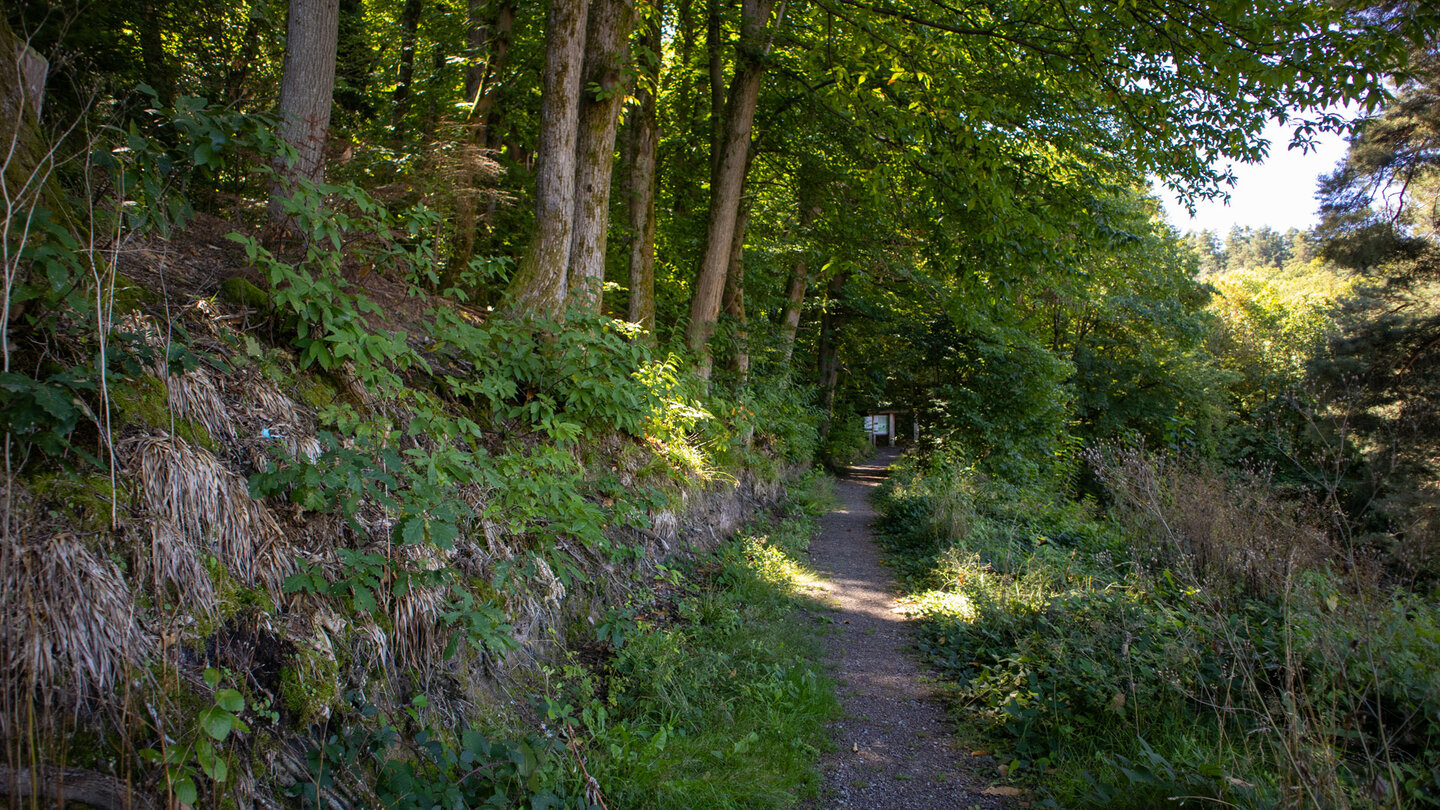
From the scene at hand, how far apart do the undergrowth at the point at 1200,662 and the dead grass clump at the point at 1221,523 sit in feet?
0.08

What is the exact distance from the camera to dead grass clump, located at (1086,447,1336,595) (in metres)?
4.76

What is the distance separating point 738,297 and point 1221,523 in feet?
27.9

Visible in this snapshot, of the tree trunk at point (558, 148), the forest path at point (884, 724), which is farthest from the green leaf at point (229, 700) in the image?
the tree trunk at point (558, 148)

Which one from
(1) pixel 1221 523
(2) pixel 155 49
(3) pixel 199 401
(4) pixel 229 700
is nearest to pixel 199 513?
(3) pixel 199 401

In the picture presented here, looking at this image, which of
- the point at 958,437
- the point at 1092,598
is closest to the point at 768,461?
the point at 958,437

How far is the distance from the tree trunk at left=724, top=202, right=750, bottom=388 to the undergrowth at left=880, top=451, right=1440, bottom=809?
601cm

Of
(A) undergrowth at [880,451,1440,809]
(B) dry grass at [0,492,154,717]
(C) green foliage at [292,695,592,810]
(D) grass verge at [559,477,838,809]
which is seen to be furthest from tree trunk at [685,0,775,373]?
(B) dry grass at [0,492,154,717]

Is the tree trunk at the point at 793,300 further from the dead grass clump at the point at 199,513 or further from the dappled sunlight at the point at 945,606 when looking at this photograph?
the dead grass clump at the point at 199,513

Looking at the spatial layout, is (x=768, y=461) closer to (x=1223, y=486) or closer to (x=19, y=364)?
(x=1223, y=486)

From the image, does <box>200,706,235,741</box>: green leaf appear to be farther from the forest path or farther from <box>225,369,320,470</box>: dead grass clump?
the forest path

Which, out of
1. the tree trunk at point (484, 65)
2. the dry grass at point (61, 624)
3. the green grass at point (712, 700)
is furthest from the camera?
the tree trunk at point (484, 65)

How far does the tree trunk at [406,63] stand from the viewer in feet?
33.2

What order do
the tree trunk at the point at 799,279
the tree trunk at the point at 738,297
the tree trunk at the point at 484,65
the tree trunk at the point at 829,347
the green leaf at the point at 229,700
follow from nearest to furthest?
1. the green leaf at the point at 229,700
2. the tree trunk at the point at 484,65
3. the tree trunk at the point at 738,297
4. the tree trunk at the point at 799,279
5. the tree trunk at the point at 829,347

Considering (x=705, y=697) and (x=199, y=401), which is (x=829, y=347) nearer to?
(x=705, y=697)
